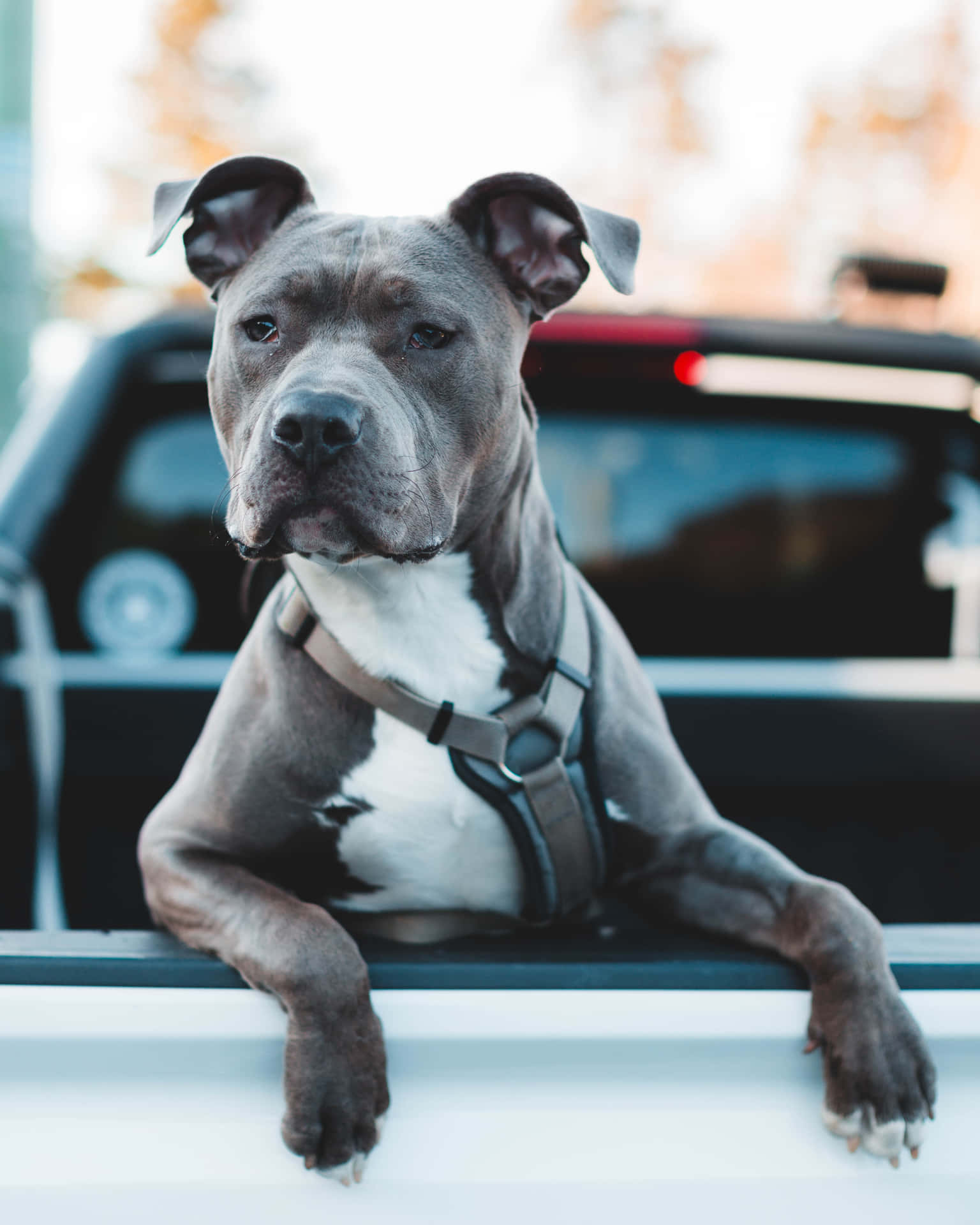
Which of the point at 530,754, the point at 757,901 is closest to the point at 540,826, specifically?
the point at 530,754

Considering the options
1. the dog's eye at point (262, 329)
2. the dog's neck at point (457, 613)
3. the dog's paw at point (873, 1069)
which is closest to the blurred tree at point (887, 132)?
the dog's neck at point (457, 613)

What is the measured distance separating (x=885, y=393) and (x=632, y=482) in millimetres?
628

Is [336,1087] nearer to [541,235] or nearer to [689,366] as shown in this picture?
[541,235]

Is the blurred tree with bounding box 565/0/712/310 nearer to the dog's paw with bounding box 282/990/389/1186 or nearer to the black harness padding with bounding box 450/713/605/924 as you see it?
the black harness padding with bounding box 450/713/605/924

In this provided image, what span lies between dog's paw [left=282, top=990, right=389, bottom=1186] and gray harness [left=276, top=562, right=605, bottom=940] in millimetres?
510

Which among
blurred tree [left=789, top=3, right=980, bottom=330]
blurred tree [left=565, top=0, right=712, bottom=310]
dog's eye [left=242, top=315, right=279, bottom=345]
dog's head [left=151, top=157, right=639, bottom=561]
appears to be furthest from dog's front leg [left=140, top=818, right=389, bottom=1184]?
blurred tree [left=565, top=0, right=712, bottom=310]

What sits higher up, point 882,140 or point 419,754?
point 882,140

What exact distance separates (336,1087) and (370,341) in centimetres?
106

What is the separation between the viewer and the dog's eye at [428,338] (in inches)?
75.2

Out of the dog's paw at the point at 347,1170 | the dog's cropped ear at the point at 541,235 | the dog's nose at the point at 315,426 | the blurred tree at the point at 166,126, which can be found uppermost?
the blurred tree at the point at 166,126

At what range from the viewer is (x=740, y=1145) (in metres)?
1.35

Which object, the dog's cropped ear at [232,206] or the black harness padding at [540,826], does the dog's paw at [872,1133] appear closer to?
the black harness padding at [540,826]

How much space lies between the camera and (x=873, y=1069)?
1.48 meters

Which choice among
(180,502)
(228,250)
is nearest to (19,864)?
(180,502)
